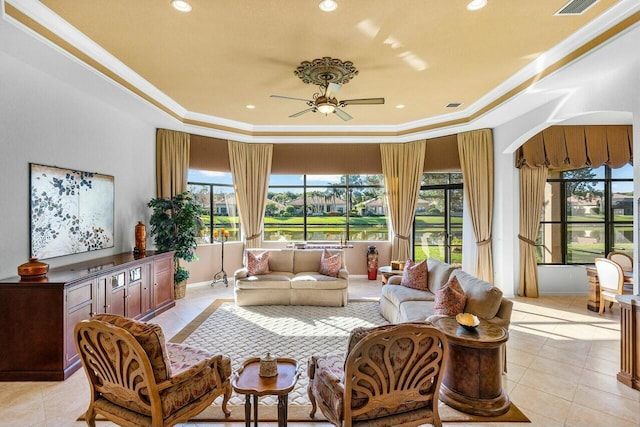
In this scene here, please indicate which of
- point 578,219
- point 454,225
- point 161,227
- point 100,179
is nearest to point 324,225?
point 454,225

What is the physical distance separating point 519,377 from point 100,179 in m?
5.88

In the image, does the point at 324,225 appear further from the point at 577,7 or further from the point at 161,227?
the point at 577,7

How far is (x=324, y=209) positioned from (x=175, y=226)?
3558mm

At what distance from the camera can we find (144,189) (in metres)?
6.09

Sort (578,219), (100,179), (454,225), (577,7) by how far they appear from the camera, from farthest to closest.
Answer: (454,225), (578,219), (100,179), (577,7)

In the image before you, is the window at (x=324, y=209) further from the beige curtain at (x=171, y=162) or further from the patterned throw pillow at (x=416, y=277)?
the patterned throw pillow at (x=416, y=277)

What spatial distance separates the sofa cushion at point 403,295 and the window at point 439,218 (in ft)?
9.83

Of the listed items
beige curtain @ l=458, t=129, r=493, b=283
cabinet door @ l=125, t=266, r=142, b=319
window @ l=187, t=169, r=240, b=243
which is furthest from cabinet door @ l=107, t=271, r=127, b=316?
beige curtain @ l=458, t=129, r=493, b=283

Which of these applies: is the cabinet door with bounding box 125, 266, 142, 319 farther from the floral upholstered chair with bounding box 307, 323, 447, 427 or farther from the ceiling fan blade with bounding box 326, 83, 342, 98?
the ceiling fan blade with bounding box 326, 83, 342, 98

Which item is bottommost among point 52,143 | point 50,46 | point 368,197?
point 368,197

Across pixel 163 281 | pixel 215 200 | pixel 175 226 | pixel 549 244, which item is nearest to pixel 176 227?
pixel 175 226

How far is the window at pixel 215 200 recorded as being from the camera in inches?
288

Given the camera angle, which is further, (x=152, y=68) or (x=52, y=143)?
(x=152, y=68)

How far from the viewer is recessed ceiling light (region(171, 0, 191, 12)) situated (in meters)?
2.90
